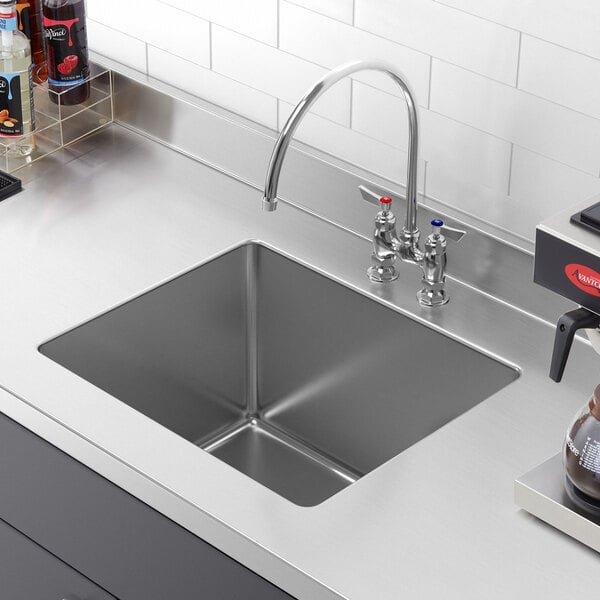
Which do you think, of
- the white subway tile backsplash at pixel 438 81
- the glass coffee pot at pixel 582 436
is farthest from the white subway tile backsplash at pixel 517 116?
the glass coffee pot at pixel 582 436

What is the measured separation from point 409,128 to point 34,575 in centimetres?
76

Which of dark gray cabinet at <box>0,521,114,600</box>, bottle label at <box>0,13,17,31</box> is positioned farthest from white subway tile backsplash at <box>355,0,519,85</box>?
dark gray cabinet at <box>0,521,114,600</box>

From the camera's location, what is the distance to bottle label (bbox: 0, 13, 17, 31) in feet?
6.29

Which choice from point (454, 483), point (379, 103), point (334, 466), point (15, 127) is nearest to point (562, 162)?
point (379, 103)

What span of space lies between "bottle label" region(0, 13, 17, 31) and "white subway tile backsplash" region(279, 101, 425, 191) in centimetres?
42

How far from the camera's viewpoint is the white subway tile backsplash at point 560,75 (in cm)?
153

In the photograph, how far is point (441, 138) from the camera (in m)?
1.74

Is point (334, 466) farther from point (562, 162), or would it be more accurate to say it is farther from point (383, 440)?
point (562, 162)

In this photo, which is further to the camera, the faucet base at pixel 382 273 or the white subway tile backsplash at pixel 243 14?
the white subway tile backsplash at pixel 243 14

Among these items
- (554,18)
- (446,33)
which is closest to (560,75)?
(554,18)

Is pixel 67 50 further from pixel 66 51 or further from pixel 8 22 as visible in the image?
pixel 8 22

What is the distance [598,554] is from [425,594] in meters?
0.20

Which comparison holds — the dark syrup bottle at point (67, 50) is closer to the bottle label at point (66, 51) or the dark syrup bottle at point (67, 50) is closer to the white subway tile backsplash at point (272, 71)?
the bottle label at point (66, 51)

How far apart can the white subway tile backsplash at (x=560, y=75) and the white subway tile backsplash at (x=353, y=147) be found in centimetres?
24
